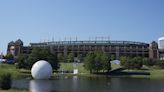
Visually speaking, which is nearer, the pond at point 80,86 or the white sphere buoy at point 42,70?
the pond at point 80,86

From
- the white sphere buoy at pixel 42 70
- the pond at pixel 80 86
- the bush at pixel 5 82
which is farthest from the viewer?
the white sphere buoy at pixel 42 70

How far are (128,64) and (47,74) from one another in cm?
7637

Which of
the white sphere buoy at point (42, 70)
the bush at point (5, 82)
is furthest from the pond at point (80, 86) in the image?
the bush at point (5, 82)

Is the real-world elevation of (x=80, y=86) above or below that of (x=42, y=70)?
below

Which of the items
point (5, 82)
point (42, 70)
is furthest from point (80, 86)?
point (5, 82)

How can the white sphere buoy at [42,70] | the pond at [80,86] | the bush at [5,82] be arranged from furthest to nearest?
the white sphere buoy at [42,70] < the pond at [80,86] < the bush at [5,82]

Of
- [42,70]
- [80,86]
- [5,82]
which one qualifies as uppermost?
[42,70]

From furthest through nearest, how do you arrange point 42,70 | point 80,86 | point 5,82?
point 42,70 < point 80,86 < point 5,82

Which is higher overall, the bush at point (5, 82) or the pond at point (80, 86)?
the bush at point (5, 82)

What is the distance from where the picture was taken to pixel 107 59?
154125mm

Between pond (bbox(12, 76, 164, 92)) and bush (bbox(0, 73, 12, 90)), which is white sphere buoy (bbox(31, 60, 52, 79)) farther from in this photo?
bush (bbox(0, 73, 12, 90))

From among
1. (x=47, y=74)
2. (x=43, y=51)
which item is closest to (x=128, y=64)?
(x=43, y=51)

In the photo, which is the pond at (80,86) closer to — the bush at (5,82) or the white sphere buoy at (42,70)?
the white sphere buoy at (42,70)

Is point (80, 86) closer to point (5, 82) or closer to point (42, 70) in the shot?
point (42, 70)
